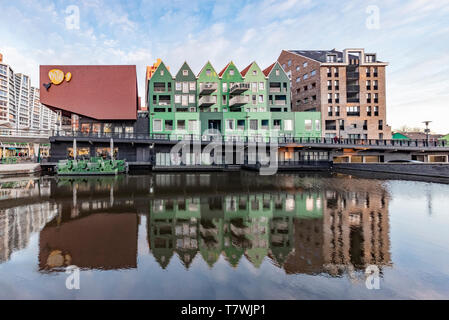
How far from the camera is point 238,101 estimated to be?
4391cm

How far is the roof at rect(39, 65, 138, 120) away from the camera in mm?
39719

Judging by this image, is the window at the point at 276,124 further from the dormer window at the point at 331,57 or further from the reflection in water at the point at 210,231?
the reflection in water at the point at 210,231

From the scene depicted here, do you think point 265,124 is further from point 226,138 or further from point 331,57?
point 331,57

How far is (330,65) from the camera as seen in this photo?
5162 cm

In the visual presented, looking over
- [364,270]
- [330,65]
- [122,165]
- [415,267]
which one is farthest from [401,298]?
[330,65]

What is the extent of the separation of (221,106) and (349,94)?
3076 centimetres

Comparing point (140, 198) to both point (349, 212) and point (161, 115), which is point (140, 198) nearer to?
point (349, 212)

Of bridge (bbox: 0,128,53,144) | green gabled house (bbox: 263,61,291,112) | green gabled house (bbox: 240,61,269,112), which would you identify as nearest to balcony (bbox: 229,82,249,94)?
green gabled house (bbox: 240,61,269,112)

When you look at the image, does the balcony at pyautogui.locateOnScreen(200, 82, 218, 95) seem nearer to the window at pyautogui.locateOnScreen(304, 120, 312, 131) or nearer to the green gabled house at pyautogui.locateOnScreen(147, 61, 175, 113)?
the green gabled house at pyautogui.locateOnScreen(147, 61, 175, 113)

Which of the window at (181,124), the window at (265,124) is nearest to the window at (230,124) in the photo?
the window at (265,124)

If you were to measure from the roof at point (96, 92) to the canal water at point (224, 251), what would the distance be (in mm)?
31646

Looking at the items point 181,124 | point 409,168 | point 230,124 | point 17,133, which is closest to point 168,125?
point 181,124

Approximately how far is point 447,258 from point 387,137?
181 feet

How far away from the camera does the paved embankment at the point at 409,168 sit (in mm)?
25669
